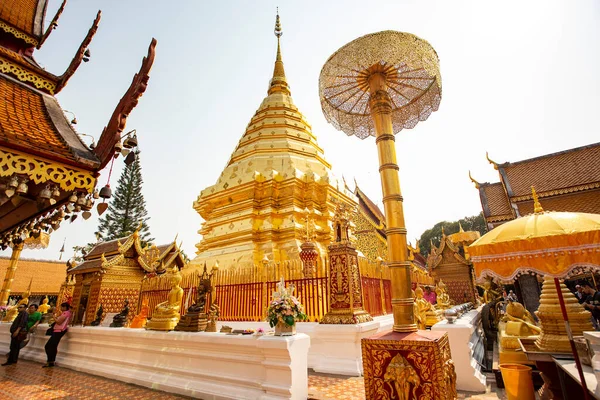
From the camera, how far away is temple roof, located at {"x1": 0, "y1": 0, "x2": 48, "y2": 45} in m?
4.50

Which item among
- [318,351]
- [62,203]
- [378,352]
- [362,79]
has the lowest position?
[318,351]

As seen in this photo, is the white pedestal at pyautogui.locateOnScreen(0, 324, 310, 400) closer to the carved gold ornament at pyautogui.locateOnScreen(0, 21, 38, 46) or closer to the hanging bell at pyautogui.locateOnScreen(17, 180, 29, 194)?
the hanging bell at pyautogui.locateOnScreen(17, 180, 29, 194)

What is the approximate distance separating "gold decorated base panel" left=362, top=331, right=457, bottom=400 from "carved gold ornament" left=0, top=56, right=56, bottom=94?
17.1 ft

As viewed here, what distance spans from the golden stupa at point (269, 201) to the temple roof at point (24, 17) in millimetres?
6596

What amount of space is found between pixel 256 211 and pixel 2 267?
2478 cm

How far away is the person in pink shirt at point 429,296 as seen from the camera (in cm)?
983

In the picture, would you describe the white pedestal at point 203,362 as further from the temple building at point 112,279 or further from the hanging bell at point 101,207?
the temple building at point 112,279

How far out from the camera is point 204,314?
497cm

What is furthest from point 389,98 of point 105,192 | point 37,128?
point 37,128

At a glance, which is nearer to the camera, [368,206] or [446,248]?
[446,248]

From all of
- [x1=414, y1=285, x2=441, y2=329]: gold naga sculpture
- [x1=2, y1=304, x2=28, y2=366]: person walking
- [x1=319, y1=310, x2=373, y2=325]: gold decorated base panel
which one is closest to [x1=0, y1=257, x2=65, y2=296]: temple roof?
[x1=2, y1=304, x2=28, y2=366]: person walking

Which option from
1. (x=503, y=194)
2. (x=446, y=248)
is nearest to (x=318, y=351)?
(x=446, y=248)

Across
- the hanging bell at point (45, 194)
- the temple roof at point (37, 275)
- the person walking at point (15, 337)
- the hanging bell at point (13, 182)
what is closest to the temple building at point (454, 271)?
the hanging bell at point (45, 194)

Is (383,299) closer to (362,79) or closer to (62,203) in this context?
A: (362,79)
